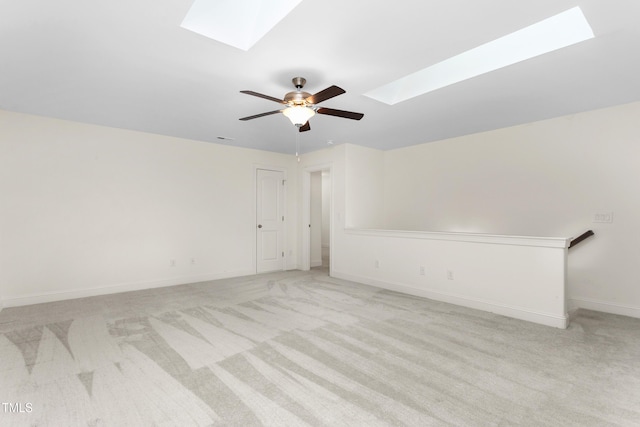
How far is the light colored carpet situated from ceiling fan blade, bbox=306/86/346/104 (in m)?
2.18

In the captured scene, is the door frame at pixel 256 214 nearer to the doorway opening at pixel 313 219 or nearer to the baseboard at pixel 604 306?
the doorway opening at pixel 313 219

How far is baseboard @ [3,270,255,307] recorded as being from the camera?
3.93 meters

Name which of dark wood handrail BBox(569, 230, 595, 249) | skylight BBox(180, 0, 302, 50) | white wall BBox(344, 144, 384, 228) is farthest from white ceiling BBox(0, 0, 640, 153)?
dark wood handrail BBox(569, 230, 595, 249)

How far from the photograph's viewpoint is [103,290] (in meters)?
4.47

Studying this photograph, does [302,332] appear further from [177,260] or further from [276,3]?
[177,260]

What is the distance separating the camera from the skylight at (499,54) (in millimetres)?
2281

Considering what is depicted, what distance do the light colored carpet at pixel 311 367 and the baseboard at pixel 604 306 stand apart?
28cm

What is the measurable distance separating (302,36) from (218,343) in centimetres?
270

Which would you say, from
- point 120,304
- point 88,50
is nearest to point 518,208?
point 88,50

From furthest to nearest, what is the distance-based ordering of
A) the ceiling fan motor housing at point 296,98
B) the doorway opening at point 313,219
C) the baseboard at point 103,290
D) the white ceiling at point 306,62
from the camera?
the doorway opening at point 313,219
the baseboard at point 103,290
the ceiling fan motor housing at point 296,98
the white ceiling at point 306,62

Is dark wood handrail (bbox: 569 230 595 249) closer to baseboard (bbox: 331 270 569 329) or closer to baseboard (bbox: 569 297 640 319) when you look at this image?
baseboard (bbox: 569 297 640 319)

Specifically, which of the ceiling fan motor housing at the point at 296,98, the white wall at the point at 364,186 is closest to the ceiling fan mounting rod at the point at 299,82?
the ceiling fan motor housing at the point at 296,98

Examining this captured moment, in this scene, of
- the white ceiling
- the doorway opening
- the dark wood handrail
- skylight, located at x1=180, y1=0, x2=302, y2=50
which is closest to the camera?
the white ceiling

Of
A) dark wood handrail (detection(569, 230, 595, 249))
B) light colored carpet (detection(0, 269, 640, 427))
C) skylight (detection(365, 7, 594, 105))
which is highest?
skylight (detection(365, 7, 594, 105))
